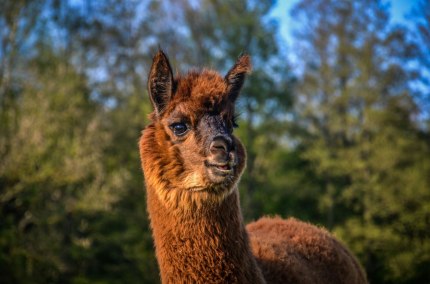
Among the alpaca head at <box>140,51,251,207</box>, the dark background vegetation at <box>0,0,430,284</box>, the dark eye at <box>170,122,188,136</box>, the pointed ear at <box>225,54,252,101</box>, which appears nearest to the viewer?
the alpaca head at <box>140,51,251,207</box>

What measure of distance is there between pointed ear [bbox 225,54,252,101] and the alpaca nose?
83cm

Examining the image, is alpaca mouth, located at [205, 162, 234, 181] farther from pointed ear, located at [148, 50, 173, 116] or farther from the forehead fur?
pointed ear, located at [148, 50, 173, 116]

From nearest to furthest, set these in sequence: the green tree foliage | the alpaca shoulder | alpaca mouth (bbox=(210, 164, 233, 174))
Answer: alpaca mouth (bbox=(210, 164, 233, 174)) → the alpaca shoulder → the green tree foliage

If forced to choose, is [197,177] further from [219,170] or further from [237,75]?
[237,75]

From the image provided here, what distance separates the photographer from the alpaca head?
3727 millimetres

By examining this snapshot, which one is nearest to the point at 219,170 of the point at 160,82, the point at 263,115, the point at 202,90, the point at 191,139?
the point at 191,139

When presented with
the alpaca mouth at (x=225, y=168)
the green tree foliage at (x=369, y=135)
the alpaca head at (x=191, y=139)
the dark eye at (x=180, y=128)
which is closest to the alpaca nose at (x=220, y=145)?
the alpaca head at (x=191, y=139)

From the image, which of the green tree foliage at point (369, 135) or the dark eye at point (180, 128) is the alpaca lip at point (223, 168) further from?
the green tree foliage at point (369, 135)

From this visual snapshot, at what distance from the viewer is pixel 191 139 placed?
3.93 m

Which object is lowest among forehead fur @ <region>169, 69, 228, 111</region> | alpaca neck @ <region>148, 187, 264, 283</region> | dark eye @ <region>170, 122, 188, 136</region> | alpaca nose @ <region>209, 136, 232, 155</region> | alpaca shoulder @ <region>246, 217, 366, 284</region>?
alpaca shoulder @ <region>246, 217, 366, 284</region>

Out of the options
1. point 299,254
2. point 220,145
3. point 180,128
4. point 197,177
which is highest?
point 180,128

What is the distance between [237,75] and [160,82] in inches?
29.8

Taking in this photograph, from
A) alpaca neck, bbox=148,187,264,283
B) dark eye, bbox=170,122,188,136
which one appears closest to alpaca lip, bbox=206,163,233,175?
alpaca neck, bbox=148,187,264,283

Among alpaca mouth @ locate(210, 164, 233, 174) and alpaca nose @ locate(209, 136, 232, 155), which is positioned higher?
alpaca nose @ locate(209, 136, 232, 155)
